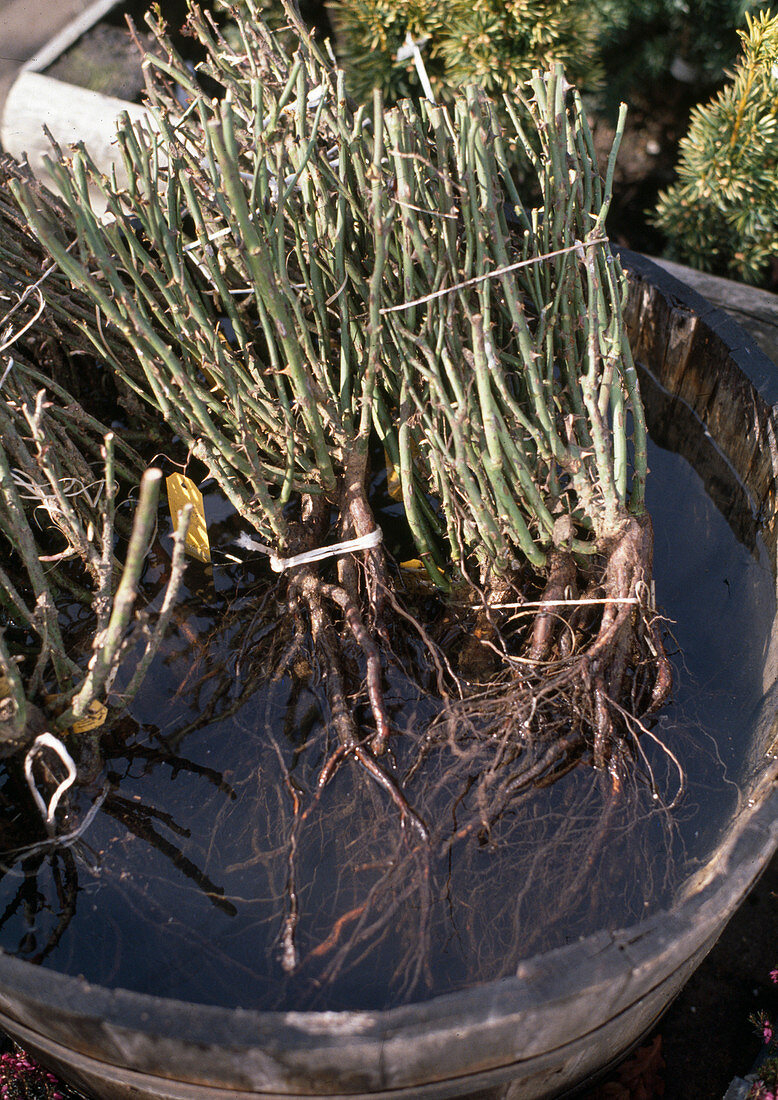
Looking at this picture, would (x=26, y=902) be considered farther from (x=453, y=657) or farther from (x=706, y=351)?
(x=706, y=351)

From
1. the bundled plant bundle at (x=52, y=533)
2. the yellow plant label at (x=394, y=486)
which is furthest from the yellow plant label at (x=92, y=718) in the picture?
the yellow plant label at (x=394, y=486)

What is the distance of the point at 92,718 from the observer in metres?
1.12

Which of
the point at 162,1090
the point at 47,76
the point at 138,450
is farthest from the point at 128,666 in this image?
the point at 47,76

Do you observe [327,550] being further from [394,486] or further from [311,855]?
[311,855]

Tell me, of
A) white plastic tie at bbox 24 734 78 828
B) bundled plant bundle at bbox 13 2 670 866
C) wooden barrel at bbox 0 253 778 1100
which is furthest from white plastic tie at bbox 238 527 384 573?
wooden barrel at bbox 0 253 778 1100

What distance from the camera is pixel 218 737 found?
1221mm

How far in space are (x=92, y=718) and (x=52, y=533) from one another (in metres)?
0.47

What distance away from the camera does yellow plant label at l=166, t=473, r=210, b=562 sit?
1.34 meters

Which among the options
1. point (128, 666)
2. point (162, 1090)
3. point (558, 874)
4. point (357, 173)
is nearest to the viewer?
point (162, 1090)

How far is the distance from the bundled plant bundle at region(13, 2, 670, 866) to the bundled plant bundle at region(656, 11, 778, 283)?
810 mm

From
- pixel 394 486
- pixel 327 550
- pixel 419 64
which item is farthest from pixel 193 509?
pixel 419 64

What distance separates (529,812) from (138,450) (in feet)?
3.23

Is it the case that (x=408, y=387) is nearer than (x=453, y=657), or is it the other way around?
(x=408, y=387)

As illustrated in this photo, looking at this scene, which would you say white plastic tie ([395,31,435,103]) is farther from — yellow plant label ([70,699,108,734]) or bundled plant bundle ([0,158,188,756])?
yellow plant label ([70,699,108,734])
